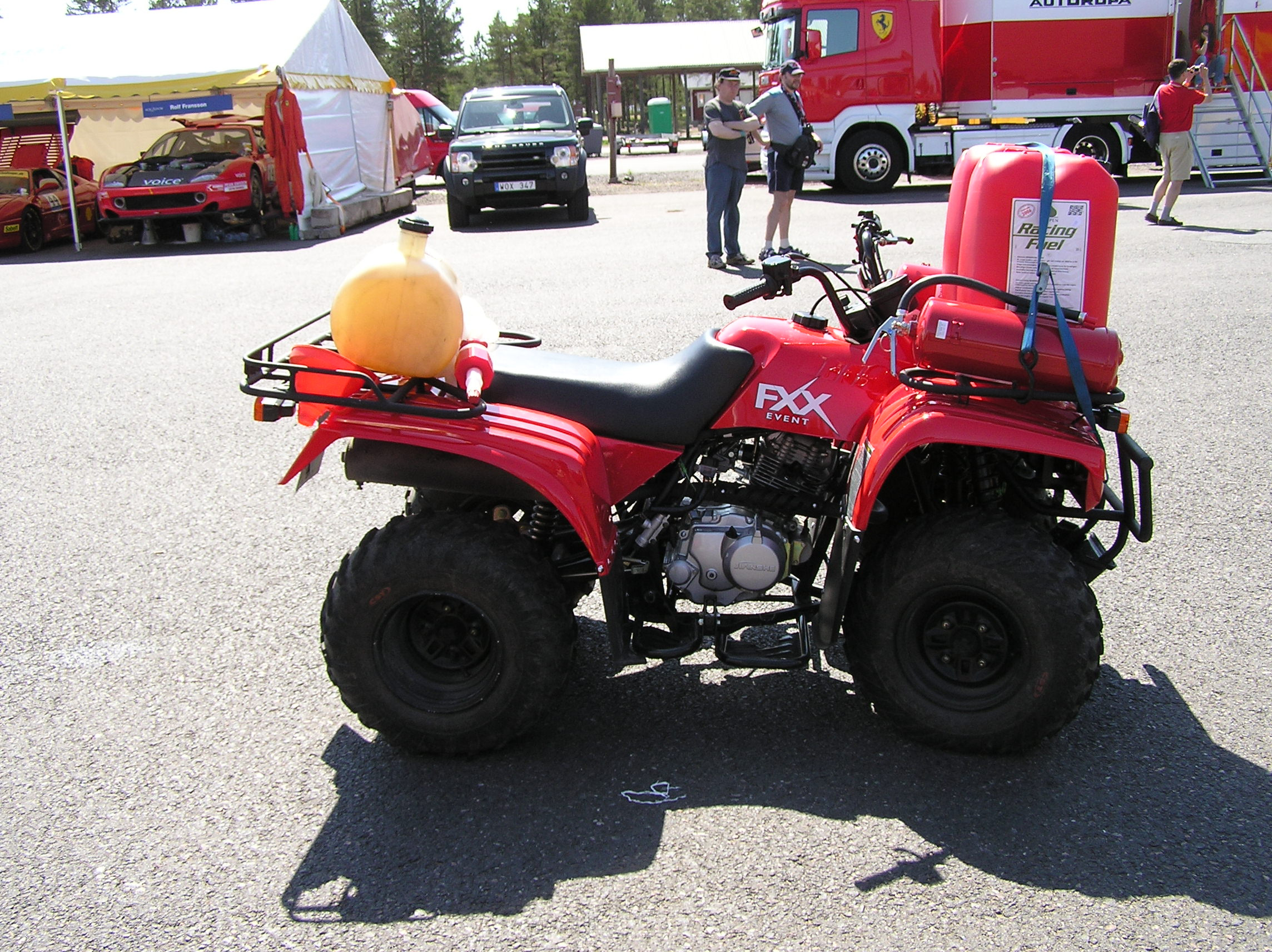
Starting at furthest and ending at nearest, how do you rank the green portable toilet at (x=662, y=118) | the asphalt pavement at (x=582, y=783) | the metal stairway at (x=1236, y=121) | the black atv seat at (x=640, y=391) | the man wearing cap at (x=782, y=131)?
the green portable toilet at (x=662, y=118) < the metal stairway at (x=1236, y=121) < the man wearing cap at (x=782, y=131) < the black atv seat at (x=640, y=391) < the asphalt pavement at (x=582, y=783)

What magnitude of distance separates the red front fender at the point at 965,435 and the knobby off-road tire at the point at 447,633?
103 cm

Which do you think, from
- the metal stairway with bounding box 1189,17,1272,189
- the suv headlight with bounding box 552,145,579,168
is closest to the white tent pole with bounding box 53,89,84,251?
the suv headlight with bounding box 552,145,579,168

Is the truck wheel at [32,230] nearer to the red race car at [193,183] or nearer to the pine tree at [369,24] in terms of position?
the red race car at [193,183]

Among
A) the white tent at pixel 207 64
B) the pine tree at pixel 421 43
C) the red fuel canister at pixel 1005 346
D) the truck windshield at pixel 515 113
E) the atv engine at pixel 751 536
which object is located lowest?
the atv engine at pixel 751 536

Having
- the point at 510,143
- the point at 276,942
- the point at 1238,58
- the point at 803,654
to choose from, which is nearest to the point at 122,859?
the point at 276,942

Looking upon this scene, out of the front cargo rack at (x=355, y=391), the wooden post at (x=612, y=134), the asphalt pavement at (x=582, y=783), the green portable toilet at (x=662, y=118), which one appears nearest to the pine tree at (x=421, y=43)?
the green portable toilet at (x=662, y=118)

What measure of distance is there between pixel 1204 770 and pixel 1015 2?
17925 mm

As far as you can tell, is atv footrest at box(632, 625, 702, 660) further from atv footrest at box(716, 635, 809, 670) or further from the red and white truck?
the red and white truck

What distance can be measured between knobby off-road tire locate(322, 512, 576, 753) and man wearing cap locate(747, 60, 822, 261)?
8.64 meters

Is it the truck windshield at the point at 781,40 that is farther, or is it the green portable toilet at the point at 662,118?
the green portable toilet at the point at 662,118

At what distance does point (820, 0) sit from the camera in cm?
1791

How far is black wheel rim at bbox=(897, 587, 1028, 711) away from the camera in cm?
321

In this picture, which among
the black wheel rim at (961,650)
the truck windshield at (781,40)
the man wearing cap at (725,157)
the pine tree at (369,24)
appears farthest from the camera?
the pine tree at (369,24)

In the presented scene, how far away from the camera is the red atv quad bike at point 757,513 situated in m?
3.10
